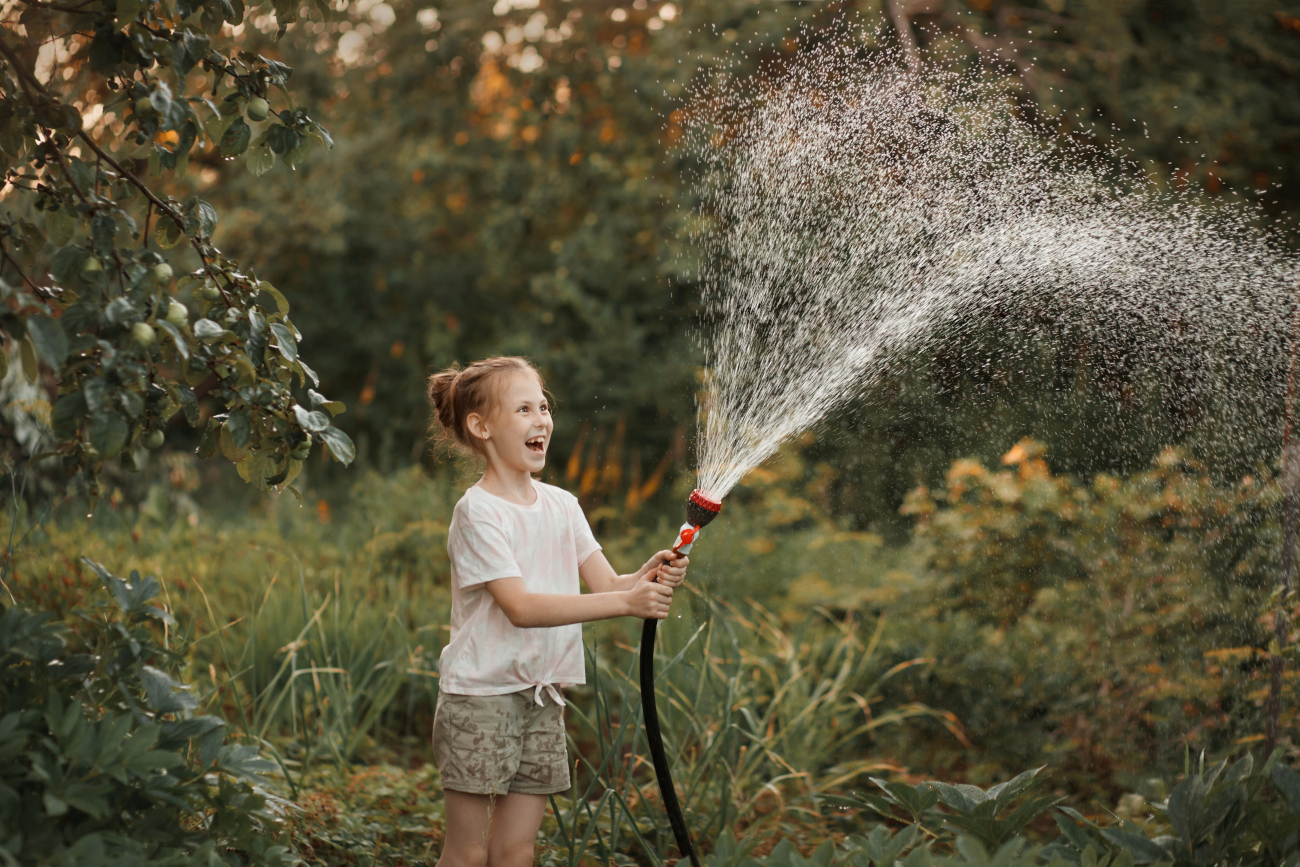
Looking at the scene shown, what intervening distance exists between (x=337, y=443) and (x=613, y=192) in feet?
16.2

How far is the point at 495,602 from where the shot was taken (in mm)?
2338

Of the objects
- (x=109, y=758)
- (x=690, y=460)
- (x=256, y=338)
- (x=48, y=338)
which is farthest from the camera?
(x=690, y=460)

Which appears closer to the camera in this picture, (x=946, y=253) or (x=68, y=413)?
(x=68, y=413)

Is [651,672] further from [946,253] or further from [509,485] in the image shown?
[946,253]

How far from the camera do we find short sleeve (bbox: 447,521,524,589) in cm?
225

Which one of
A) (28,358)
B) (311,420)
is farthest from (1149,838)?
(28,358)

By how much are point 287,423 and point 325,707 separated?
1613mm

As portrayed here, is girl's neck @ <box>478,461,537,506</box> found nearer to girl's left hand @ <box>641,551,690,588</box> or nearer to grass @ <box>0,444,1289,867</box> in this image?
girl's left hand @ <box>641,551,690,588</box>

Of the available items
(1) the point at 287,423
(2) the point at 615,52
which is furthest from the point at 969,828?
(2) the point at 615,52

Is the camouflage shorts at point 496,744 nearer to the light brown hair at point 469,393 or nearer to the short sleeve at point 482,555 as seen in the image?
the short sleeve at point 482,555

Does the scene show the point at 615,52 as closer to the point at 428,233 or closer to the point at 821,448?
the point at 428,233

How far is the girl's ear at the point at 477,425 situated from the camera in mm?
2430

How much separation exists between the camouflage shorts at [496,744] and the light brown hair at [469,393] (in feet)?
1.96

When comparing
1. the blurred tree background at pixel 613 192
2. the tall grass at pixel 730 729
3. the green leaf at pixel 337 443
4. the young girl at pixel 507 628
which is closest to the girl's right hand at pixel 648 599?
the young girl at pixel 507 628
